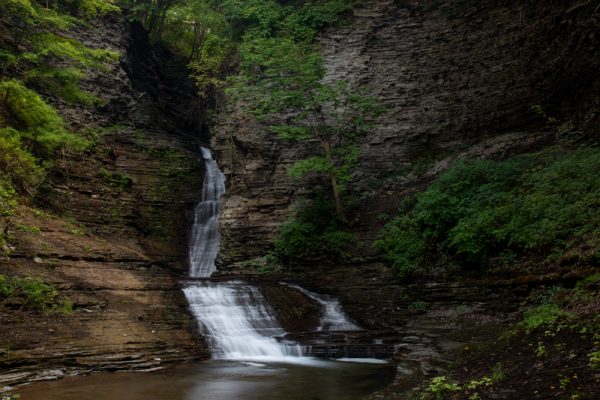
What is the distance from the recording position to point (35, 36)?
15992mm

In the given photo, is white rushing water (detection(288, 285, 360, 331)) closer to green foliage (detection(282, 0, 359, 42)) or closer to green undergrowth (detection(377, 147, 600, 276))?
green undergrowth (detection(377, 147, 600, 276))

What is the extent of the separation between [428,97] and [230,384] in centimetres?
1676

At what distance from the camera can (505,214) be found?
12.1 metres

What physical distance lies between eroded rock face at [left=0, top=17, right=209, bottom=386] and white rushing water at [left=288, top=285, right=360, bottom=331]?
3.79 metres

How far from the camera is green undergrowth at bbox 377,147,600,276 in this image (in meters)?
10.5

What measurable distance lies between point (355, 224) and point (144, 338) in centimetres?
992

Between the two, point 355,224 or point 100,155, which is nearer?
point 355,224

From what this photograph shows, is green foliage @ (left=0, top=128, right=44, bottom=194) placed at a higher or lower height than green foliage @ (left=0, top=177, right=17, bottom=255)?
higher

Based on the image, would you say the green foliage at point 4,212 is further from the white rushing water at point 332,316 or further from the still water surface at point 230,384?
the white rushing water at point 332,316

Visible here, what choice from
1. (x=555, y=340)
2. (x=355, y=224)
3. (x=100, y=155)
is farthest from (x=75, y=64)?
(x=555, y=340)

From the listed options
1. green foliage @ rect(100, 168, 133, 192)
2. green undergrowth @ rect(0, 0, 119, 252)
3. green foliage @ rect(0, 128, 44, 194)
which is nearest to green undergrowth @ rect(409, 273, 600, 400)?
green undergrowth @ rect(0, 0, 119, 252)

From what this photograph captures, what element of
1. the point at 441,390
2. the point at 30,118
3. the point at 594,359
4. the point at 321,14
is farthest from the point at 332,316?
Answer: the point at 321,14

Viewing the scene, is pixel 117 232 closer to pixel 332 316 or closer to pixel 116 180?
pixel 116 180

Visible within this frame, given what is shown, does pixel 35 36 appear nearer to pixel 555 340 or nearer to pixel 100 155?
pixel 100 155
